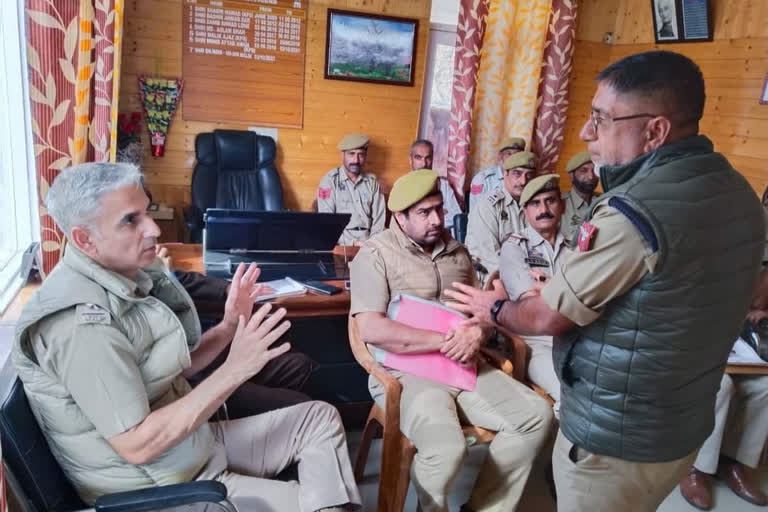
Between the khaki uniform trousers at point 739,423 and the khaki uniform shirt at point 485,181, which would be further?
the khaki uniform shirt at point 485,181

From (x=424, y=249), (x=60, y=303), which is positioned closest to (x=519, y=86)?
(x=424, y=249)

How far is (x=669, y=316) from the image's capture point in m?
1.09

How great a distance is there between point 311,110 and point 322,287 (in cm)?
245

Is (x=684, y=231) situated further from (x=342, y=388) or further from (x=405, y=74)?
(x=405, y=74)

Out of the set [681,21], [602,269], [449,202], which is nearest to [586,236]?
[602,269]

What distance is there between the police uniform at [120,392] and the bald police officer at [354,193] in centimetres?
247

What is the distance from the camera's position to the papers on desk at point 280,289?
194 centimetres

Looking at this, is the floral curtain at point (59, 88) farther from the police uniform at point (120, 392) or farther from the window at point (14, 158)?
the police uniform at point (120, 392)

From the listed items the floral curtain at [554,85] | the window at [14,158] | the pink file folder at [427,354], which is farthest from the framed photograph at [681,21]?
the window at [14,158]

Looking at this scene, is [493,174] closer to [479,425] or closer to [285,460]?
[479,425]

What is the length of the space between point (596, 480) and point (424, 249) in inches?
38.1

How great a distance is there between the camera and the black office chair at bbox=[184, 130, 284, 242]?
12.2 feet

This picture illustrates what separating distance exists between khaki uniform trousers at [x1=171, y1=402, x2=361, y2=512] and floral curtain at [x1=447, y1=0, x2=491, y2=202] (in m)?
2.91

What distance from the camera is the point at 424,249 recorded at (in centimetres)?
198
